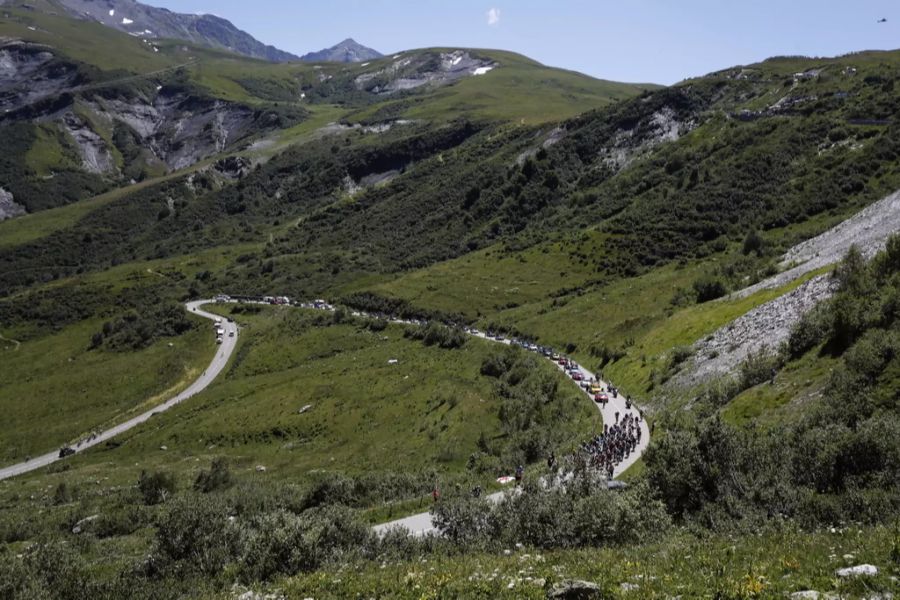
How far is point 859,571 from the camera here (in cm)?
1060

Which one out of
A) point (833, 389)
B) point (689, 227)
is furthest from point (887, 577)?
point (689, 227)

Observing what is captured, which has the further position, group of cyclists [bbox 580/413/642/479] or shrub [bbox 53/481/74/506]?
shrub [bbox 53/481/74/506]

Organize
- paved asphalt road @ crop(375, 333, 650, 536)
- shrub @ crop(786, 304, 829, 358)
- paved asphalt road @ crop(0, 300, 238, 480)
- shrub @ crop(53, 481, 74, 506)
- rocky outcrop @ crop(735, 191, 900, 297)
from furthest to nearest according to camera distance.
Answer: paved asphalt road @ crop(0, 300, 238, 480) → rocky outcrop @ crop(735, 191, 900, 297) → shrub @ crop(53, 481, 74, 506) → shrub @ crop(786, 304, 829, 358) → paved asphalt road @ crop(375, 333, 650, 536)

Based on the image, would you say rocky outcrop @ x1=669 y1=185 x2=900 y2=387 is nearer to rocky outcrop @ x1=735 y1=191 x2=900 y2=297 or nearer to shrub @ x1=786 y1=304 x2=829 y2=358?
rocky outcrop @ x1=735 y1=191 x2=900 y2=297

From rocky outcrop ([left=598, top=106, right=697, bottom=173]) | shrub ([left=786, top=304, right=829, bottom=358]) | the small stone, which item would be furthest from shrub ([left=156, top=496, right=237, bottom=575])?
rocky outcrop ([left=598, top=106, right=697, bottom=173])

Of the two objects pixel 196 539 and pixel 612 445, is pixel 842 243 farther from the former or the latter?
pixel 196 539

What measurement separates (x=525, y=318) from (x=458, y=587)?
3587 inches

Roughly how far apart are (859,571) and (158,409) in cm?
9852

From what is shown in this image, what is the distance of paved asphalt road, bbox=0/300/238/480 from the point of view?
74.4 meters

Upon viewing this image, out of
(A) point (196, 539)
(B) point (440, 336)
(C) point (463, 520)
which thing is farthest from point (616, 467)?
(B) point (440, 336)

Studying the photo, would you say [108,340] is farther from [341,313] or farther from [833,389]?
[833,389]

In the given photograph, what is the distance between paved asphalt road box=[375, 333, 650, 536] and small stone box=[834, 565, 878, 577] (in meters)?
13.7

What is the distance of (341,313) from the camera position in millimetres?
122500

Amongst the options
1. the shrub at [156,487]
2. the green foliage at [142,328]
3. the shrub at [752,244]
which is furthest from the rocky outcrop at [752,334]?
the green foliage at [142,328]
